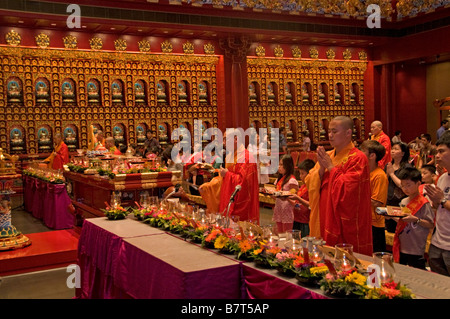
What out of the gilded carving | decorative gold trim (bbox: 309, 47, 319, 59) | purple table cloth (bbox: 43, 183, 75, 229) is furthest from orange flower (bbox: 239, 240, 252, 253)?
decorative gold trim (bbox: 309, 47, 319, 59)

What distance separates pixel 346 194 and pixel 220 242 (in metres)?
1.23

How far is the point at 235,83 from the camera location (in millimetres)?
17688

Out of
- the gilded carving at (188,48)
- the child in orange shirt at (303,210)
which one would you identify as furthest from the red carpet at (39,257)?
the gilded carving at (188,48)

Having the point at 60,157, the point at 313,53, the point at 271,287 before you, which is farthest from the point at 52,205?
the point at 313,53

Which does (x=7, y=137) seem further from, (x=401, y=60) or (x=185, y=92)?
(x=401, y=60)

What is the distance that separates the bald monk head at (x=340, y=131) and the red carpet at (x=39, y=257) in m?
4.69

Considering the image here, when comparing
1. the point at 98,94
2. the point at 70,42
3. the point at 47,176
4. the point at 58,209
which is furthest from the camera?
the point at 98,94

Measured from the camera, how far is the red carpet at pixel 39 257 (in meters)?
7.10

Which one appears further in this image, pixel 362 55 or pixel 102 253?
pixel 362 55

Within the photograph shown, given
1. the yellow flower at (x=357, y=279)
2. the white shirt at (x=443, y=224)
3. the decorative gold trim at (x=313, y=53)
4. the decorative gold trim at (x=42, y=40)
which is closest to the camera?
the yellow flower at (x=357, y=279)

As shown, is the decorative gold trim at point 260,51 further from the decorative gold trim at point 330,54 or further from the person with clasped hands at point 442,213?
the person with clasped hands at point 442,213

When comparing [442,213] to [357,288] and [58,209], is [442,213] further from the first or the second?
[58,209]

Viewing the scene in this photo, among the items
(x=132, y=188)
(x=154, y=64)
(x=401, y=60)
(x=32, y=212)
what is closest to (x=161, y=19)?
(x=154, y=64)

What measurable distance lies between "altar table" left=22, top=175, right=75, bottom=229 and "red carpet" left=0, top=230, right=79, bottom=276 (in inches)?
70.7
